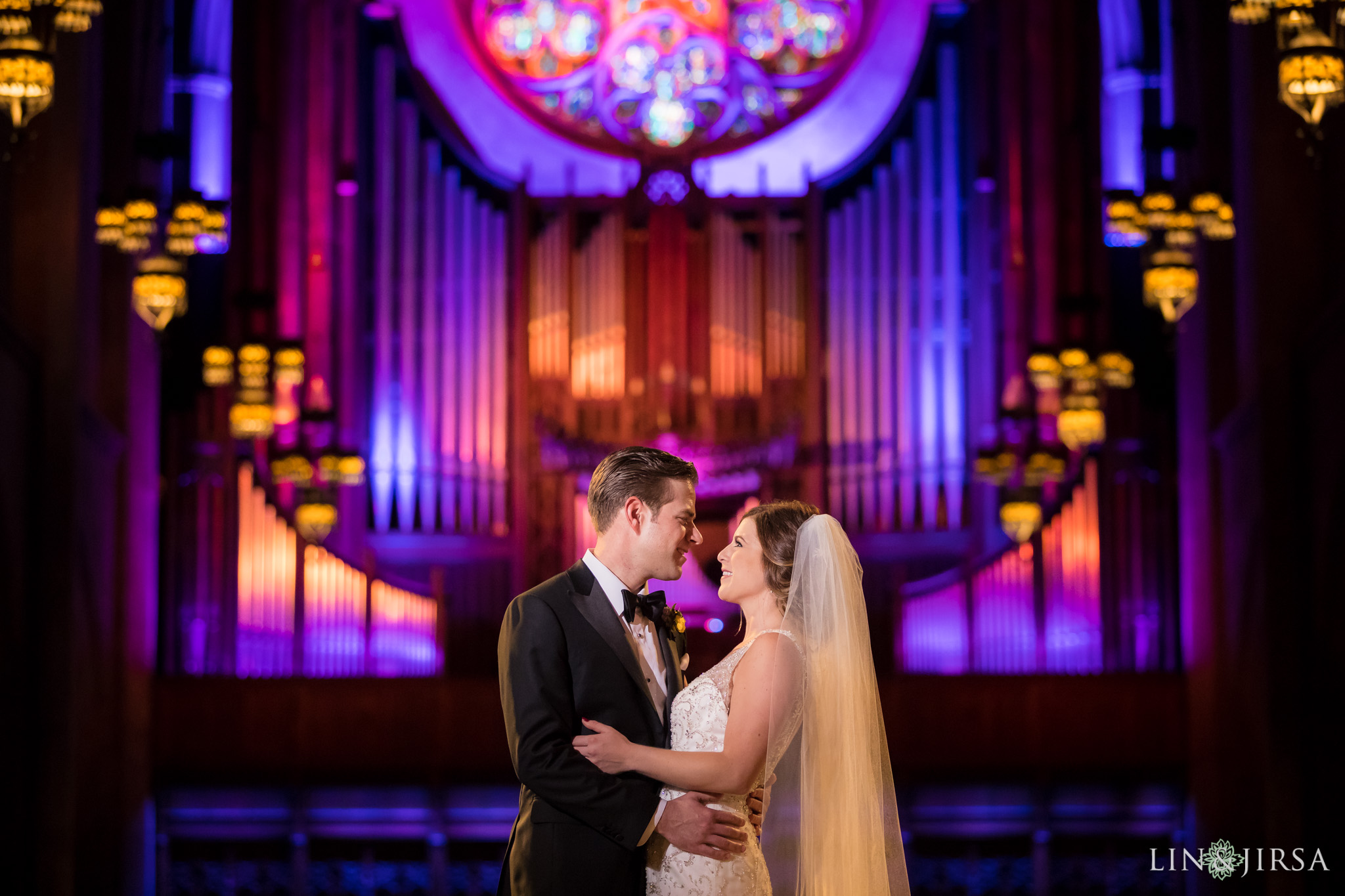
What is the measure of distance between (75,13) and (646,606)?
4194mm

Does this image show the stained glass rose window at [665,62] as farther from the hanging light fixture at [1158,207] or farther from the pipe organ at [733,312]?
the hanging light fixture at [1158,207]

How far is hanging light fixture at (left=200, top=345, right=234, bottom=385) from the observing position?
35.1 feet

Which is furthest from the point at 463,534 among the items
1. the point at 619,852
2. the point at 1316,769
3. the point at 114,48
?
the point at 619,852

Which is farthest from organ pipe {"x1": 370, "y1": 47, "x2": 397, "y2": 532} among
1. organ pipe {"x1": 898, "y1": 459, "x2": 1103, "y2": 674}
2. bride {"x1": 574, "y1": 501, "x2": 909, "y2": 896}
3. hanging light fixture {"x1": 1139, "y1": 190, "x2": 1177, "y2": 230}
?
bride {"x1": 574, "y1": 501, "x2": 909, "y2": 896}

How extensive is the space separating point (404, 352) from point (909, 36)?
565cm

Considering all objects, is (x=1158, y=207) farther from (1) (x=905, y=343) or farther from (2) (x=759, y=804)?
(2) (x=759, y=804)

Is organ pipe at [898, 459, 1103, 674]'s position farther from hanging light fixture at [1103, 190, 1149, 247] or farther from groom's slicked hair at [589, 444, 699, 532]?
groom's slicked hair at [589, 444, 699, 532]

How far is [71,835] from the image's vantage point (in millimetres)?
8930

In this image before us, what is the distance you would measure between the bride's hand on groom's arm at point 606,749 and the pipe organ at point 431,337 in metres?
9.33

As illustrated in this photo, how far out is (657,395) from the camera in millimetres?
13648

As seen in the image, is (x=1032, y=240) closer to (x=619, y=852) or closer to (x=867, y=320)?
(x=867, y=320)

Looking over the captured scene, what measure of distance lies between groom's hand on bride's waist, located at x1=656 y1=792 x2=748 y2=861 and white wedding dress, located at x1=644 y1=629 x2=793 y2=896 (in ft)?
0.19

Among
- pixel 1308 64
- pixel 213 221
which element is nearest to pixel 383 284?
pixel 213 221

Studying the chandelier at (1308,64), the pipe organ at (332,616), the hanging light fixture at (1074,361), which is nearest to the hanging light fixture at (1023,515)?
the hanging light fixture at (1074,361)
